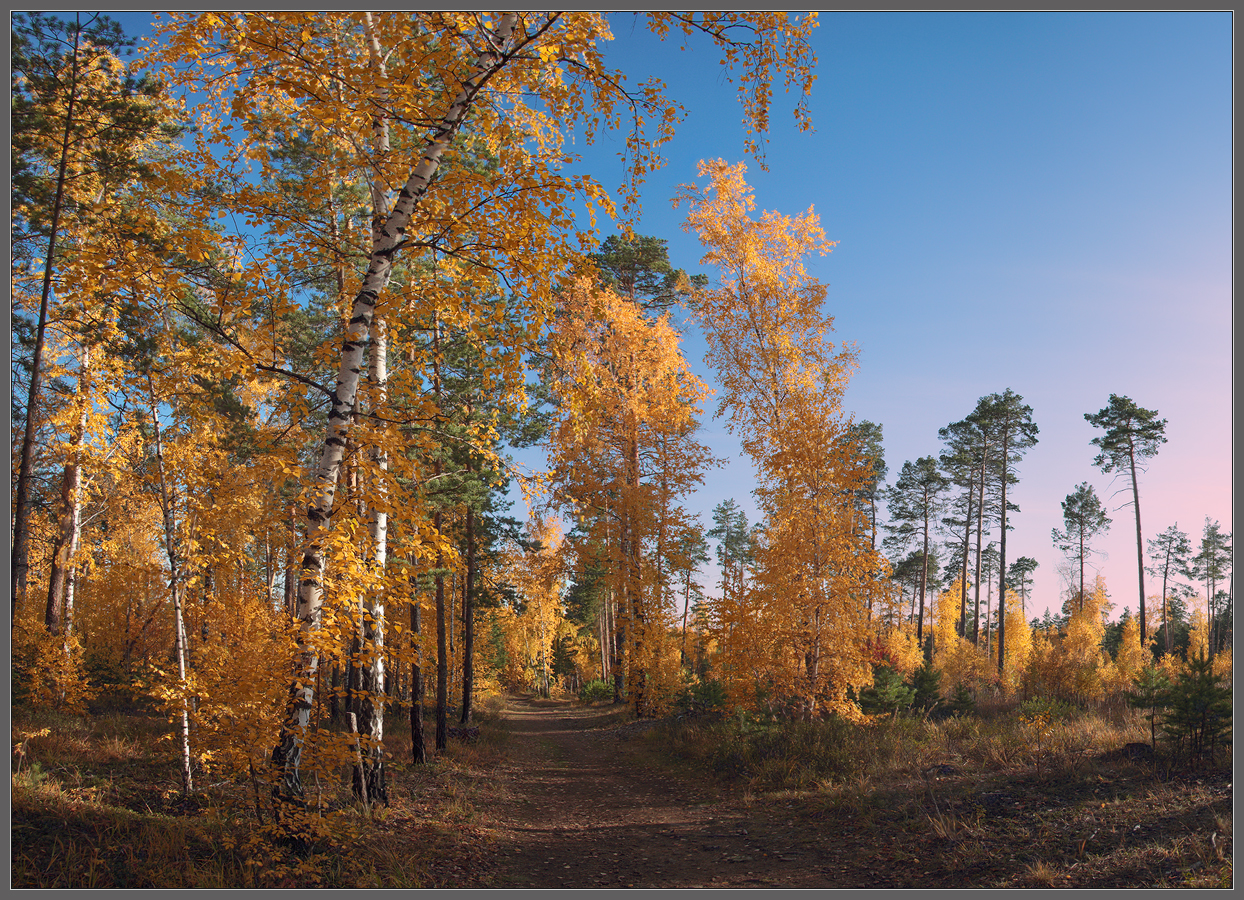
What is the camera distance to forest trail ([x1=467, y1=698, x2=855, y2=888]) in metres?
5.69

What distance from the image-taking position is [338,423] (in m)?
4.80

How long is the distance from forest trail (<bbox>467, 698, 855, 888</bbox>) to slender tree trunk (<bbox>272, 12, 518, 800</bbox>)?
7.45 ft

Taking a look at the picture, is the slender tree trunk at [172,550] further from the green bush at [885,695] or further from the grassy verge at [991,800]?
the green bush at [885,695]

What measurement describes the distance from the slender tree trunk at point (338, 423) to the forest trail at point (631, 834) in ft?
7.45

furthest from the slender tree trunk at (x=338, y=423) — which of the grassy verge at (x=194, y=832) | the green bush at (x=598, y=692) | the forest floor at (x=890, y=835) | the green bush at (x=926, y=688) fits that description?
the green bush at (x=598, y=692)

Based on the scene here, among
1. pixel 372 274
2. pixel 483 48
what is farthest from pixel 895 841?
pixel 483 48

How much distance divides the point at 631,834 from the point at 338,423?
5806 mm

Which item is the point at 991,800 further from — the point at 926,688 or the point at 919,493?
the point at 919,493

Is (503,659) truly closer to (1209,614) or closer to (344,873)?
(344,873)

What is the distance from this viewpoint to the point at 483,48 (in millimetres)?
5012

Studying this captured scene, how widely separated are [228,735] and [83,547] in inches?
511

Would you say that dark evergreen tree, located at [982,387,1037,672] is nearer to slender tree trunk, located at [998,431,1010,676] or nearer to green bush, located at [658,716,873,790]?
slender tree trunk, located at [998,431,1010,676]

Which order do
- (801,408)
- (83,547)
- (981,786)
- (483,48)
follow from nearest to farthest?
1. (483,48)
2. (981,786)
3. (801,408)
4. (83,547)

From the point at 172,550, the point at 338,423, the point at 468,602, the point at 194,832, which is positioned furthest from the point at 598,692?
the point at 338,423
